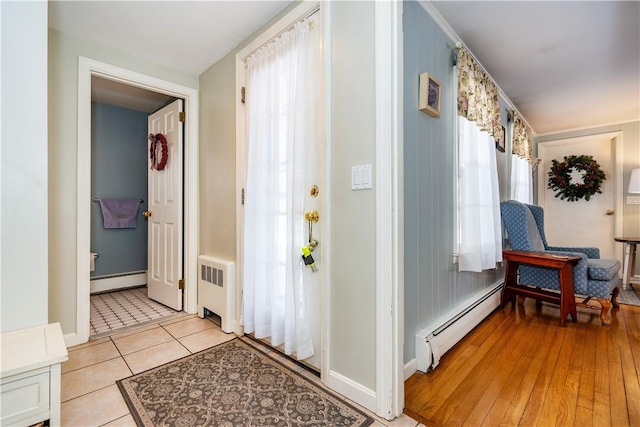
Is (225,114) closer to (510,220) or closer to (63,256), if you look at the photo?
(63,256)

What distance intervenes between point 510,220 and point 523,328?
1054 mm

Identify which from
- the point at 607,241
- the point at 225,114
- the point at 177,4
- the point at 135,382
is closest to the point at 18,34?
the point at 177,4

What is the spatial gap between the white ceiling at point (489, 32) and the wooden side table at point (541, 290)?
69.0 inches

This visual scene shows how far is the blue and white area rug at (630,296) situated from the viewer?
309 cm

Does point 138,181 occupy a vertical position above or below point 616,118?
below

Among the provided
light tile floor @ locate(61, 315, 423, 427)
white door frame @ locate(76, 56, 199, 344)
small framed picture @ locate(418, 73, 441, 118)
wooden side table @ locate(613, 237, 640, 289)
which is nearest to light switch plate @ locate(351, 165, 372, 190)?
small framed picture @ locate(418, 73, 441, 118)

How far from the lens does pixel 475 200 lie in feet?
7.53

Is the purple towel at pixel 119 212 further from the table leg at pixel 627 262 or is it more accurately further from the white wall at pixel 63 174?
the table leg at pixel 627 262

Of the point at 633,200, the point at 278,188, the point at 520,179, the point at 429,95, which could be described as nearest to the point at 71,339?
the point at 278,188

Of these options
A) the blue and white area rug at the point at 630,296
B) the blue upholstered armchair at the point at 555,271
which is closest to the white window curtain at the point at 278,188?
the blue upholstered armchair at the point at 555,271

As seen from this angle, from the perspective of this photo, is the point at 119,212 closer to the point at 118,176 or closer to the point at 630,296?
the point at 118,176

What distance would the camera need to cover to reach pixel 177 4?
184 centimetres

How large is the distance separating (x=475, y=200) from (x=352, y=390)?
5.51ft

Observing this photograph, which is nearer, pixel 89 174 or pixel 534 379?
pixel 534 379
